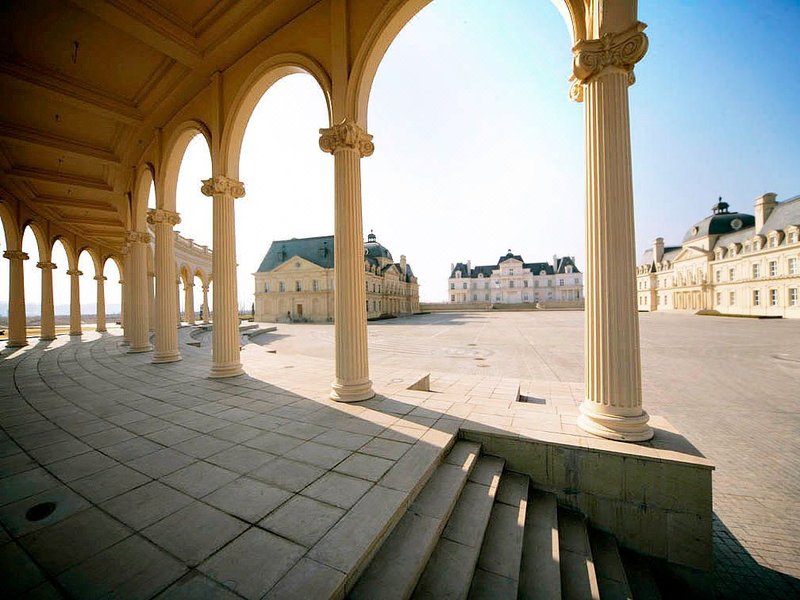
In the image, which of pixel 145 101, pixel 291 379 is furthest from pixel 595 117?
pixel 145 101

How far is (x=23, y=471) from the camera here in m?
3.35

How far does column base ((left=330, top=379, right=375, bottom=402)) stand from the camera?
5.50 m

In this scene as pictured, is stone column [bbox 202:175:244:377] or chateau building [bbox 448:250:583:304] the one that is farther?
chateau building [bbox 448:250:583:304]

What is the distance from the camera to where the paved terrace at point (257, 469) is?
6.98 feet

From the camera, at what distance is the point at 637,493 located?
3.39 meters

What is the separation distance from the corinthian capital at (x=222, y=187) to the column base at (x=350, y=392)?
5.65m

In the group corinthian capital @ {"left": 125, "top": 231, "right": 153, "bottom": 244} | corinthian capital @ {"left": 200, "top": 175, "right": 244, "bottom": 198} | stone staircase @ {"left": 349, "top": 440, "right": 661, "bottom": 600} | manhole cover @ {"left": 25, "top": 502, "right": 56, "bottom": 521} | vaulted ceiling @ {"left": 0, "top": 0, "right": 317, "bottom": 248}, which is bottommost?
stone staircase @ {"left": 349, "top": 440, "right": 661, "bottom": 600}

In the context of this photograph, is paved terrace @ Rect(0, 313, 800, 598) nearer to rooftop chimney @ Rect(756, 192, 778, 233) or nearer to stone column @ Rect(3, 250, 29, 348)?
stone column @ Rect(3, 250, 29, 348)

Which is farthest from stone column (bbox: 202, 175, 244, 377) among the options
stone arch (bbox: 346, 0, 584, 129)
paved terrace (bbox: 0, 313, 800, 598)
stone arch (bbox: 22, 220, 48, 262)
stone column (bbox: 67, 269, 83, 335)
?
stone column (bbox: 67, 269, 83, 335)

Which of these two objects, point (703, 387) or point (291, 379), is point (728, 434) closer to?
point (703, 387)

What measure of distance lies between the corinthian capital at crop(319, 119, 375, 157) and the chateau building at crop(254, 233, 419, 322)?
36.1 metres

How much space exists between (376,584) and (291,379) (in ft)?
19.1

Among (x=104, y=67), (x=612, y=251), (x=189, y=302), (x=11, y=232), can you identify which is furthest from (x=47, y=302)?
(x=612, y=251)

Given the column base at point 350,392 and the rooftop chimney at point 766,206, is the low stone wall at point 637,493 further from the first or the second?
the rooftop chimney at point 766,206
